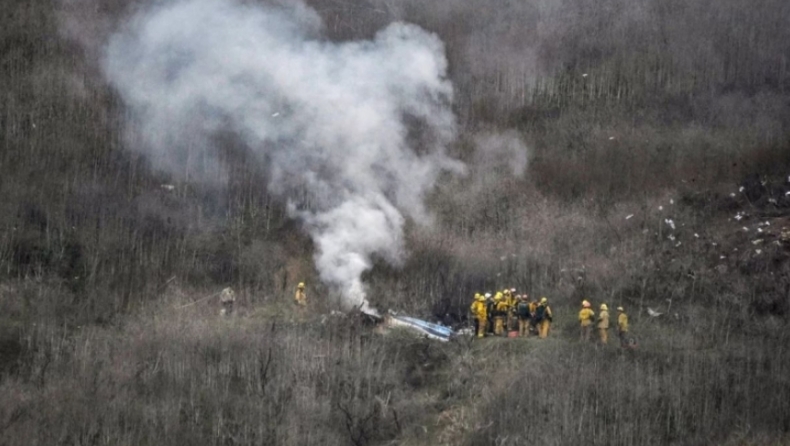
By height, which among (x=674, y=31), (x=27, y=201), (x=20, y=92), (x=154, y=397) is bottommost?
(x=154, y=397)

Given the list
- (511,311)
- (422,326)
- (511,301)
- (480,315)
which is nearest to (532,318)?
(511,311)

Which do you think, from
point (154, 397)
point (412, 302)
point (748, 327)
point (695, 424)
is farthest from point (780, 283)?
point (154, 397)

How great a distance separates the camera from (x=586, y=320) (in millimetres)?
23453

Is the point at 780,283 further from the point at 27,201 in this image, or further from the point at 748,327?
the point at 27,201

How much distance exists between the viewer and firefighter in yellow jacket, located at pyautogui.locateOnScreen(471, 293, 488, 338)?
2367cm

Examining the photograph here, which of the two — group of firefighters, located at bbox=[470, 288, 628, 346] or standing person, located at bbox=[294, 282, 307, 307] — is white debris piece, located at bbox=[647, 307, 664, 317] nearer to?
group of firefighters, located at bbox=[470, 288, 628, 346]

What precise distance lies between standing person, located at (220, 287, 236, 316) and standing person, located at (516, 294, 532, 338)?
6254 mm

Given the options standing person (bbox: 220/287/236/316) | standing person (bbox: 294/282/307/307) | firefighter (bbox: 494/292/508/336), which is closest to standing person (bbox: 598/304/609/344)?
firefighter (bbox: 494/292/508/336)

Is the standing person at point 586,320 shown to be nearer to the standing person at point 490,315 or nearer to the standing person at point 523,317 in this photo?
the standing person at point 523,317

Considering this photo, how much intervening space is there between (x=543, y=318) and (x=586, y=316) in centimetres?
85

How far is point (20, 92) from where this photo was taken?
3359cm

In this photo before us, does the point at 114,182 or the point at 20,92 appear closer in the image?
the point at 114,182

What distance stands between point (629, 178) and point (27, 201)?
49.5ft

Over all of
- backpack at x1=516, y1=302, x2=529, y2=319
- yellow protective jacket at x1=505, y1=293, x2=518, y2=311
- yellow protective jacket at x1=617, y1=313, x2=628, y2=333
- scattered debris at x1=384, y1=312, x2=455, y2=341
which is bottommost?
scattered debris at x1=384, y1=312, x2=455, y2=341
